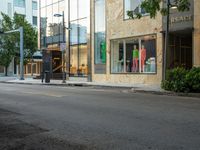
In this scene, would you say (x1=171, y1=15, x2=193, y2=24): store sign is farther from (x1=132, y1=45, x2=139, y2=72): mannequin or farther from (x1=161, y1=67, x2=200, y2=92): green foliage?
(x1=161, y1=67, x2=200, y2=92): green foliage

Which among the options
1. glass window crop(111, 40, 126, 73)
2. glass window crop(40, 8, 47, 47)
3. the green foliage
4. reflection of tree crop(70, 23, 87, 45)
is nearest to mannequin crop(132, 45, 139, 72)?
glass window crop(111, 40, 126, 73)

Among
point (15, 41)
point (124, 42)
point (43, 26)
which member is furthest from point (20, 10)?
point (124, 42)

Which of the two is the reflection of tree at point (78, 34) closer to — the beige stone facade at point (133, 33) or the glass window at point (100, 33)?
the beige stone facade at point (133, 33)

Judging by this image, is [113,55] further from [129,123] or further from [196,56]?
[129,123]

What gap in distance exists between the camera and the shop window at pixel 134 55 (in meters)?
28.9

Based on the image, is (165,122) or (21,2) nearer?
(165,122)

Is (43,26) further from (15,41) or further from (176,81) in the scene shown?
(176,81)

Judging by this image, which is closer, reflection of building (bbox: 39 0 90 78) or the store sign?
the store sign

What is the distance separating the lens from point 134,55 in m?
30.9

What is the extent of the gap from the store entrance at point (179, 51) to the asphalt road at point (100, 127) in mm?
15249

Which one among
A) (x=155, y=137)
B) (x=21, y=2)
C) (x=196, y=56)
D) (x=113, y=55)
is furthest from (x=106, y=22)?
(x=21, y=2)

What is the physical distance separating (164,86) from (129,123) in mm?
12177

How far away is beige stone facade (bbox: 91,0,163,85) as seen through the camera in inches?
1097

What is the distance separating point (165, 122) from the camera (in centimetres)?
998
